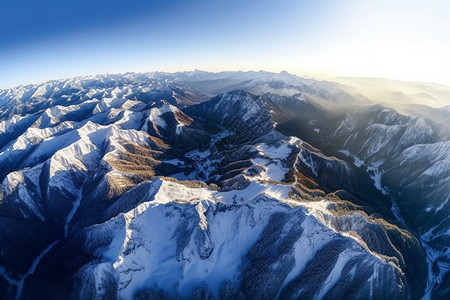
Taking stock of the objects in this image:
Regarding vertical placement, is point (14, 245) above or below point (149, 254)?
below

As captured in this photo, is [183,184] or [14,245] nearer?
[14,245]

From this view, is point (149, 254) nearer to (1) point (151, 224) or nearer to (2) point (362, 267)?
(1) point (151, 224)

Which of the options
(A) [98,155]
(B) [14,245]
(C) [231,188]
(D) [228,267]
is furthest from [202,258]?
(A) [98,155]

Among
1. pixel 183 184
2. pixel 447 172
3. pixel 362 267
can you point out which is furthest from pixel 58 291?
pixel 447 172

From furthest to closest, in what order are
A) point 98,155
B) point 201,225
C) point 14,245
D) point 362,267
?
point 98,155 < point 14,245 < point 201,225 < point 362,267

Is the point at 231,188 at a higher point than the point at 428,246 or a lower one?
higher

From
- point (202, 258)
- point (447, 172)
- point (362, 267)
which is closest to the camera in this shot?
point (362, 267)

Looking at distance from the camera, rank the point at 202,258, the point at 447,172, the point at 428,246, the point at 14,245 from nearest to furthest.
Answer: the point at 202,258 < the point at 14,245 < the point at 428,246 < the point at 447,172

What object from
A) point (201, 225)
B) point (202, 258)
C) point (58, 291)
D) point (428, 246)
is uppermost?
point (201, 225)

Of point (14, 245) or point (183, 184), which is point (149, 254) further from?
point (14, 245)
